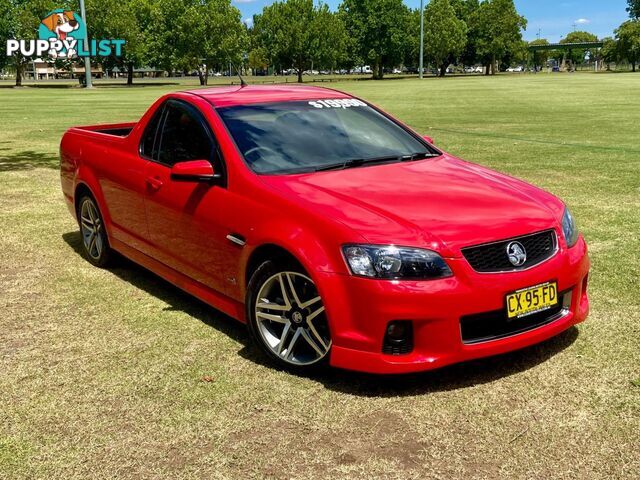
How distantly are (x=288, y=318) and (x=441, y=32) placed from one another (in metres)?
102

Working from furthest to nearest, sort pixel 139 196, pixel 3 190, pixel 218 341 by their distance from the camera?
pixel 3 190, pixel 139 196, pixel 218 341

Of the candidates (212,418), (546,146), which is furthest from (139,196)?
(546,146)

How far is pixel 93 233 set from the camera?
20.8ft

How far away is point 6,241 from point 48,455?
466 cm

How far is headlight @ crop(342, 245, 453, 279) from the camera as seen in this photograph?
345 centimetres

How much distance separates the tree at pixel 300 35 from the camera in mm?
88438

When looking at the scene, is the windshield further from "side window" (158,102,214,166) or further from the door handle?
the door handle

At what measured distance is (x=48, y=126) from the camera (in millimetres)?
21250

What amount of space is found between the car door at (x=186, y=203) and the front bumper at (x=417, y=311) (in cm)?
108

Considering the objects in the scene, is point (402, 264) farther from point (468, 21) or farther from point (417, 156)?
point (468, 21)

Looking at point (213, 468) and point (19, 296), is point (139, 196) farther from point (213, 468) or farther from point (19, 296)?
point (213, 468)

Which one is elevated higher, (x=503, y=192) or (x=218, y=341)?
(x=503, y=192)

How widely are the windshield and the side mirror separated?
0.82 ft

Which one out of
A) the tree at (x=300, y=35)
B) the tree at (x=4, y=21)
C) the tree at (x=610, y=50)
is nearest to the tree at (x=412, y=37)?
the tree at (x=300, y=35)
